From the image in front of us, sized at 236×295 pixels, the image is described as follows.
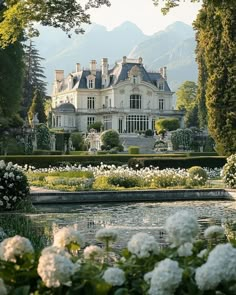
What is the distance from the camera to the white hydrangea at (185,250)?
2.93 m

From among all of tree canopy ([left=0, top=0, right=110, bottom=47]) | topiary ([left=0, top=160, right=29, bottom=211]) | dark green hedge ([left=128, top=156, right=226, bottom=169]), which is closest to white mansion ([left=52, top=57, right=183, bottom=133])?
dark green hedge ([left=128, top=156, right=226, bottom=169])

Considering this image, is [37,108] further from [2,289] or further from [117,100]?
[2,289]

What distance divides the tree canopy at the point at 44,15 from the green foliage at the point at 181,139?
113ft

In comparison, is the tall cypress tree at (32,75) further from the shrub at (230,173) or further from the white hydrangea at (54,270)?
the white hydrangea at (54,270)

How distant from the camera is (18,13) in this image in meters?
10.1

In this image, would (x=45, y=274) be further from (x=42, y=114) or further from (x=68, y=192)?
(x=42, y=114)

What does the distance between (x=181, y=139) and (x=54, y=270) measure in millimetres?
42742

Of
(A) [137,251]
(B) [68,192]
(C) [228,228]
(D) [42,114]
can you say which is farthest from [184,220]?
(D) [42,114]


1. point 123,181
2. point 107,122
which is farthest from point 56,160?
point 107,122

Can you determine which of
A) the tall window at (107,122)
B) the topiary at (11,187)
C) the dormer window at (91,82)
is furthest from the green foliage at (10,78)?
the dormer window at (91,82)

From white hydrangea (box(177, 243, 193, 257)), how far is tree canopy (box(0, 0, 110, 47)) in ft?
25.9

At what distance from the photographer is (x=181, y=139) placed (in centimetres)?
4503

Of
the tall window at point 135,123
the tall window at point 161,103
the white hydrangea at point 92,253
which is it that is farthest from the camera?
the tall window at point 161,103

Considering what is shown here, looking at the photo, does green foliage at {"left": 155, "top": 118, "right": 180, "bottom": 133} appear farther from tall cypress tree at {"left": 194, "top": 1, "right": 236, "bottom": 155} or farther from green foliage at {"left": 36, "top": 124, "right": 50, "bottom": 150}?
tall cypress tree at {"left": 194, "top": 1, "right": 236, "bottom": 155}
